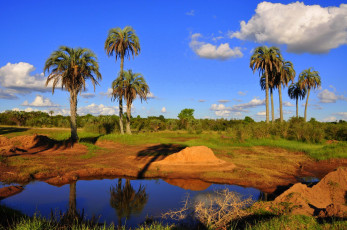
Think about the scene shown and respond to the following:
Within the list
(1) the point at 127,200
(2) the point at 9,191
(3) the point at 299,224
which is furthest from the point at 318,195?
(2) the point at 9,191

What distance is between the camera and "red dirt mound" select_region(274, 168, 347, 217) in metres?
7.59

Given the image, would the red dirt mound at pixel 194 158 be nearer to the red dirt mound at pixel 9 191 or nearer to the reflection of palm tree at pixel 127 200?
the reflection of palm tree at pixel 127 200

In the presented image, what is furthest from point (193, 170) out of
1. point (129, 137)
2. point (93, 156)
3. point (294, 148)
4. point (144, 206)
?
point (129, 137)

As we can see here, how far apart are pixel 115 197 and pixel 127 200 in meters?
0.62

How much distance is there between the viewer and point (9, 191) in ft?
31.1

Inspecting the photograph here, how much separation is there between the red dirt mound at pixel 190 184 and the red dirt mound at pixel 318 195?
383cm

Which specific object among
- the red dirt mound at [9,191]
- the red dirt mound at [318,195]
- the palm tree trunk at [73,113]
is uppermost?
the palm tree trunk at [73,113]

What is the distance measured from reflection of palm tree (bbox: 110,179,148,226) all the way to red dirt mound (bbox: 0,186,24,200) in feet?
12.7

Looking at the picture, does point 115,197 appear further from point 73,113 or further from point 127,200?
point 73,113

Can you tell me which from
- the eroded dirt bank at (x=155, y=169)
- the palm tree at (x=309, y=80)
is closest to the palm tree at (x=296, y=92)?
the palm tree at (x=309, y=80)

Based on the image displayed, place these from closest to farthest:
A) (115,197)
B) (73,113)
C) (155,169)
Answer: (115,197), (155,169), (73,113)

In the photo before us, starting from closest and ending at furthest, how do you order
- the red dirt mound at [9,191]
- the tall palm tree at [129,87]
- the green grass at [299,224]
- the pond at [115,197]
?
the green grass at [299,224] < the pond at [115,197] < the red dirt mound at [9,191] < the tall palm tree at [129,87]

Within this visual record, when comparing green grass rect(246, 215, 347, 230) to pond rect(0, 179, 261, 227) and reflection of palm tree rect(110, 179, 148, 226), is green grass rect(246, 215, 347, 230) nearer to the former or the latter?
pond rect(0, 179, 261, 227)

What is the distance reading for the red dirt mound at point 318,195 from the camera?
7594mm
